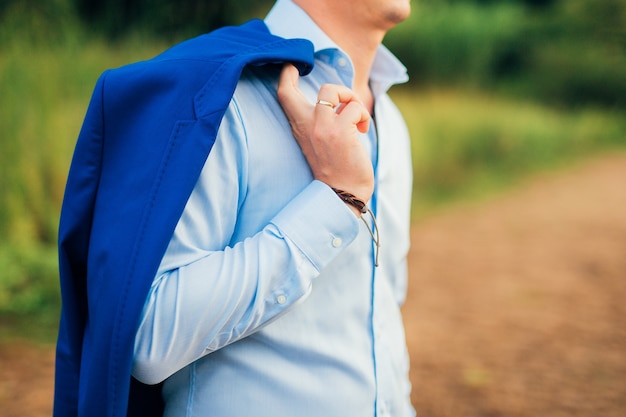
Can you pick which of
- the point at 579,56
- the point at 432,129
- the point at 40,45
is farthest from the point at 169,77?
the point at 579,56

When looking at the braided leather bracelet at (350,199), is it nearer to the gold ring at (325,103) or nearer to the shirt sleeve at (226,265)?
the shirt sleeve at (226,265)

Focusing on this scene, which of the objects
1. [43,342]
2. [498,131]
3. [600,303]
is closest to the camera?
[43,342]

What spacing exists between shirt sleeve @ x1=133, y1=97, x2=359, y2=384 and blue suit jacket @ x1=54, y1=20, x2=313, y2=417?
0.05 meters

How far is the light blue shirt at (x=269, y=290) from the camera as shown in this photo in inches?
48.0

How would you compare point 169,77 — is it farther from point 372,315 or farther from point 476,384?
point 476,384

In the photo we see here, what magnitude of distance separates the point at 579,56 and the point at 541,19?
192cm

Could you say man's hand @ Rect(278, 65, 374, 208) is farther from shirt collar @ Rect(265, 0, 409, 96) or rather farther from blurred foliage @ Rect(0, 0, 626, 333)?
blurred foliage @ Rect(0, 0, 626, 333)

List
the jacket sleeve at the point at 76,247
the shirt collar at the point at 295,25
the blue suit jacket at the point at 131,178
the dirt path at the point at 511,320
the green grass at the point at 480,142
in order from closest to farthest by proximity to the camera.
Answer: the blue suit jacket at the point at 131,178, the jacket sleeve at the point at 76,247, the shirt collar at the point at 295,25, the dirt path at the point at 511,320, the green grass at the point at 480,142

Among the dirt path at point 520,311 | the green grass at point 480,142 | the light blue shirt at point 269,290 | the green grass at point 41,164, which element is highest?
the light blue shirt at point 269,290

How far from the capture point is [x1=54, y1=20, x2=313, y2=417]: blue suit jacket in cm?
119

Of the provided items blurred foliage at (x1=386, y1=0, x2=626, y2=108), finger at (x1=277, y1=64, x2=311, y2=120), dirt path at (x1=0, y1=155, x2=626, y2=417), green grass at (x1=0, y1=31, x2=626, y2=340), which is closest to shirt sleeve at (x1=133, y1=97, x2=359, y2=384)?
finger at (x1=277, y1=64, x2=311, y2=120)

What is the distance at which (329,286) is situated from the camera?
57.4 inches

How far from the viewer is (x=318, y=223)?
4.26 feet

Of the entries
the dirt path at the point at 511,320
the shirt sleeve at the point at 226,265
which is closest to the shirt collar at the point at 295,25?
the shirt sleeve at the point at 226,265
